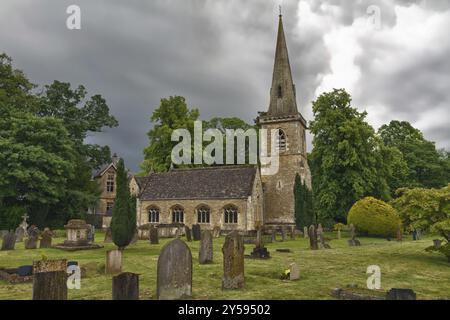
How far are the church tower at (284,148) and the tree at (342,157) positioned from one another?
6.51 feet

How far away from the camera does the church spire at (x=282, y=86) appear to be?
39.3 m

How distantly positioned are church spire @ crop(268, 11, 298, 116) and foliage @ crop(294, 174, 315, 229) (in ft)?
29.0

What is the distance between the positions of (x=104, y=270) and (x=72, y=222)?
9648mm

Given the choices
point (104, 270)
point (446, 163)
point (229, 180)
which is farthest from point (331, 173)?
point (104, 270)

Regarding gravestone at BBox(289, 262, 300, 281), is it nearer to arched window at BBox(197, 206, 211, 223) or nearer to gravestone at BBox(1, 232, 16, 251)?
gravestone at BBox(1, 232, 16, 251)

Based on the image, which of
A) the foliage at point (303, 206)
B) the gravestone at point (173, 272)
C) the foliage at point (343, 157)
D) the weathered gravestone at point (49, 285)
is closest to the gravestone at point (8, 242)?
the weathered gravestone at point (49, 285)

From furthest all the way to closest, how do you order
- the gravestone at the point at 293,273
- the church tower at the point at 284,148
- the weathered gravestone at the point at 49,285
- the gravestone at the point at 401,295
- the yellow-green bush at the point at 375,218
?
the church tower at the point at 284,148, the yellow-green bush at the point at 375,218, the gravestone at the point at 293,273, the gravestone at the point at 401,295, the weathered gravestone at the point at 49,285

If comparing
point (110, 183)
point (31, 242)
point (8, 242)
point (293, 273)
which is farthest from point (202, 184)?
point (293, 273)

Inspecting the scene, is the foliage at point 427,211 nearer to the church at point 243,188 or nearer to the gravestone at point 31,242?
the church at point 243,188

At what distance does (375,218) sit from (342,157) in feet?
28.4

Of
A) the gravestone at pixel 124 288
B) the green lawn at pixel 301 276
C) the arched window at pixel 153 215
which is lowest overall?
the green lawn at pixel 301 276

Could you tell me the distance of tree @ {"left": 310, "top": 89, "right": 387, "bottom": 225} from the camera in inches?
1325
